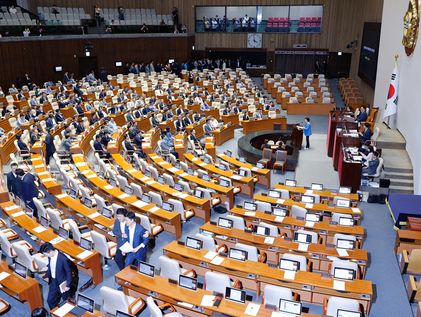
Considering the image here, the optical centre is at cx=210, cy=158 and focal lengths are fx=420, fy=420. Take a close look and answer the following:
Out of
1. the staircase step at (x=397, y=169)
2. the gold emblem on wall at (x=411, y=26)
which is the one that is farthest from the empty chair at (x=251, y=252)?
the gold emblem on wall at (x=411, y=26)

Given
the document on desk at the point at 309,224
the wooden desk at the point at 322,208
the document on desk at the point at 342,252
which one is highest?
the document on desk at the point at 342,252

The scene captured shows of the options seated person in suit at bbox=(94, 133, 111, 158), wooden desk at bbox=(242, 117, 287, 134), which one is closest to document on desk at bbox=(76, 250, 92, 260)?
seated person in suit at bbox=(94, 133, 111, 158)

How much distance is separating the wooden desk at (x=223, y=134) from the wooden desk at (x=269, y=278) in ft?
35.7

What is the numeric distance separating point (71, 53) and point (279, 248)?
26.8m

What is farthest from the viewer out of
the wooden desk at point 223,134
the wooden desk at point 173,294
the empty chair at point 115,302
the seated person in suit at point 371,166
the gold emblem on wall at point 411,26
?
the wooden desk at point 223,134

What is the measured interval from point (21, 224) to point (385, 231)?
9.71m

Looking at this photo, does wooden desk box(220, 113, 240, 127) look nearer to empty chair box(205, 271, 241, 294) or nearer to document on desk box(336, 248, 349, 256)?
document on desk box(336, 248, 349, 256)

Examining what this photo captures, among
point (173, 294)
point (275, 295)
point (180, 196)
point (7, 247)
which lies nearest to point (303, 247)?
point (275, 295)

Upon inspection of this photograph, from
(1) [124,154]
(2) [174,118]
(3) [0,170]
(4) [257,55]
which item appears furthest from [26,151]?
(4) [257,55]

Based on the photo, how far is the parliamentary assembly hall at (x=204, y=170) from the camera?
8.05 meters

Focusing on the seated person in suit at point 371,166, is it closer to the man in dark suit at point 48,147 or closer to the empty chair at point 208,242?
the empty chair at point 208,242

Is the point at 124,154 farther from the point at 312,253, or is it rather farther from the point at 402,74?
the point at 402,74

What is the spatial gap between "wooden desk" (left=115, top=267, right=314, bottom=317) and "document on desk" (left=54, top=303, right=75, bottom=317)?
41.7 inches

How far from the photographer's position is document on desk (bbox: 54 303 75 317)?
23.2ft
